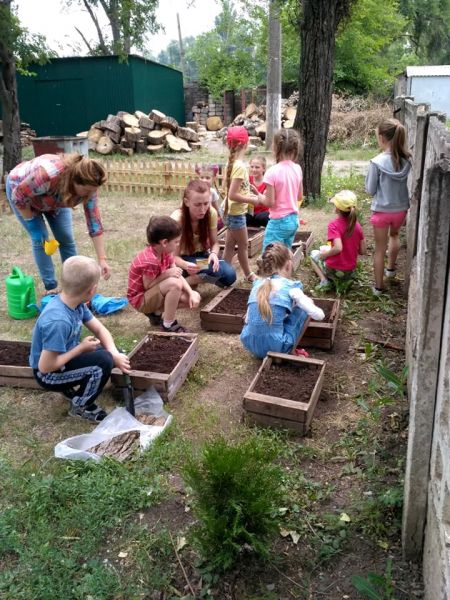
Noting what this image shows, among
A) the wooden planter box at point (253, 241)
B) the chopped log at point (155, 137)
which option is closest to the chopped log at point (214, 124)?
the chopped log at point (155, 137)

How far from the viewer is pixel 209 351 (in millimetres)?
4102

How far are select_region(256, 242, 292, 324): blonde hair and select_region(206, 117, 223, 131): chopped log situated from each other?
2071 centimetres

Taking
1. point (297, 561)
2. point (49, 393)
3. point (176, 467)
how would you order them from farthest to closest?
point (49, 393) < point (176, 467) < point (297, 561)

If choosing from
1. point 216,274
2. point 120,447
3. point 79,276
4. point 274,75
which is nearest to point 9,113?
point 274,75

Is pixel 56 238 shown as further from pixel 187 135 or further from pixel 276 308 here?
pixel 187 135

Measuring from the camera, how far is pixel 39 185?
4234mm

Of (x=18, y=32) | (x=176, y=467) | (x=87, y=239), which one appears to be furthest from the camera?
(x=18, y=32)

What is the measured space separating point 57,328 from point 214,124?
2155cm

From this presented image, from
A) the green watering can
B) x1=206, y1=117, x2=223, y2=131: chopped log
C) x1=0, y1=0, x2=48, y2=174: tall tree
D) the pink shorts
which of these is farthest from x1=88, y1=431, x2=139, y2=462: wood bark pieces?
x1=206, y1=117, x2=223, y2=131: chopped log

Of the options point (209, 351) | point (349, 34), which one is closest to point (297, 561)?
Result: point (209, 351)

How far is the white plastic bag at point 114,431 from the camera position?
2.86 metres

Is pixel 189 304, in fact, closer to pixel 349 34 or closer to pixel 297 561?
pixel 297 561

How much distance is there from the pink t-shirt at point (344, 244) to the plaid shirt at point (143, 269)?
1.59m

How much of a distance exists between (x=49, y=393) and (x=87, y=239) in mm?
4136
